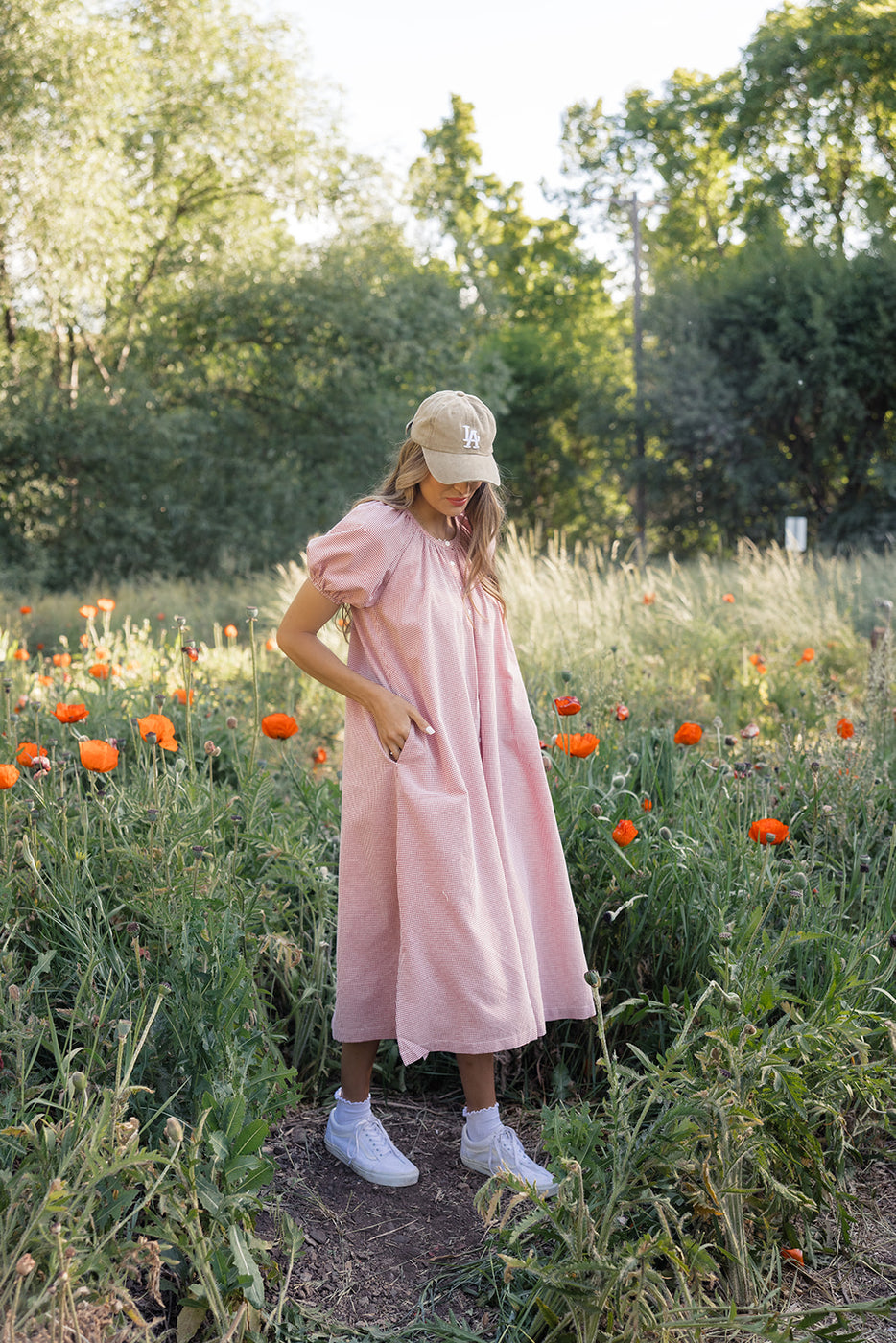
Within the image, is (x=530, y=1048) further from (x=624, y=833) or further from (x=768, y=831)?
(x=768, y=831)

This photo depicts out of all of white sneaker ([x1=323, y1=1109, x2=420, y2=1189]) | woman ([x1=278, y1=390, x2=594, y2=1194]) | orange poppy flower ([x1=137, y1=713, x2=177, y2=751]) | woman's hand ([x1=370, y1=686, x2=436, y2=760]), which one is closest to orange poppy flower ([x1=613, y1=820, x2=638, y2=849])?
woman ([x1=278, y1=390, x2=594, y2=1194])

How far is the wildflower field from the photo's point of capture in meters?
1.62

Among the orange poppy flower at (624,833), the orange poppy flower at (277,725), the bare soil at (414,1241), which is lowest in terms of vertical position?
the bare soil at (414,1241)

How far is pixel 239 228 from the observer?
50.1 ft

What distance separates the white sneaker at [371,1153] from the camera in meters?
2.18

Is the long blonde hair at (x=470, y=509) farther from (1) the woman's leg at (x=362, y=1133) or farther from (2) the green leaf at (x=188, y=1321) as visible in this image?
(2) the green leaf at (x=188, y=1321)

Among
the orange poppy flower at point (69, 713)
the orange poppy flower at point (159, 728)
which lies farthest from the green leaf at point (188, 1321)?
the orange poppy flower at point (69, 713)

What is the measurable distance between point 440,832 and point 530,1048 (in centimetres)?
86

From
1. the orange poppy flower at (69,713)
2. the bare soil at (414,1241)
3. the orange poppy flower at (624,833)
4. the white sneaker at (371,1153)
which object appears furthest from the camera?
the orange poppy flower at (69,713)

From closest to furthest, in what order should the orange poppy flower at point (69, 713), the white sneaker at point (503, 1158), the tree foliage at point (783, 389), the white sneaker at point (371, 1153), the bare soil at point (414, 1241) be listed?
the bare soil at point (414, 1241), the white sneaker at point (503, 1158), the white sneaker at point (371, 1153), the orange poppy flower at point (69, 713), the tree foliage at point (783, 389)

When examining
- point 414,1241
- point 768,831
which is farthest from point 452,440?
point 414,1241

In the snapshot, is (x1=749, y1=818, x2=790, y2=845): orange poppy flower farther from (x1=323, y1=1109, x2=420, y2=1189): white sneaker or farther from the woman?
(x1=323, y1=1109, x2=420, y2=1189): white sneaker

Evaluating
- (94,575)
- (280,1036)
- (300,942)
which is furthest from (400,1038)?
(94,575)

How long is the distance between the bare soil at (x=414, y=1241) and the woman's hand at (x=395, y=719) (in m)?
0.82
